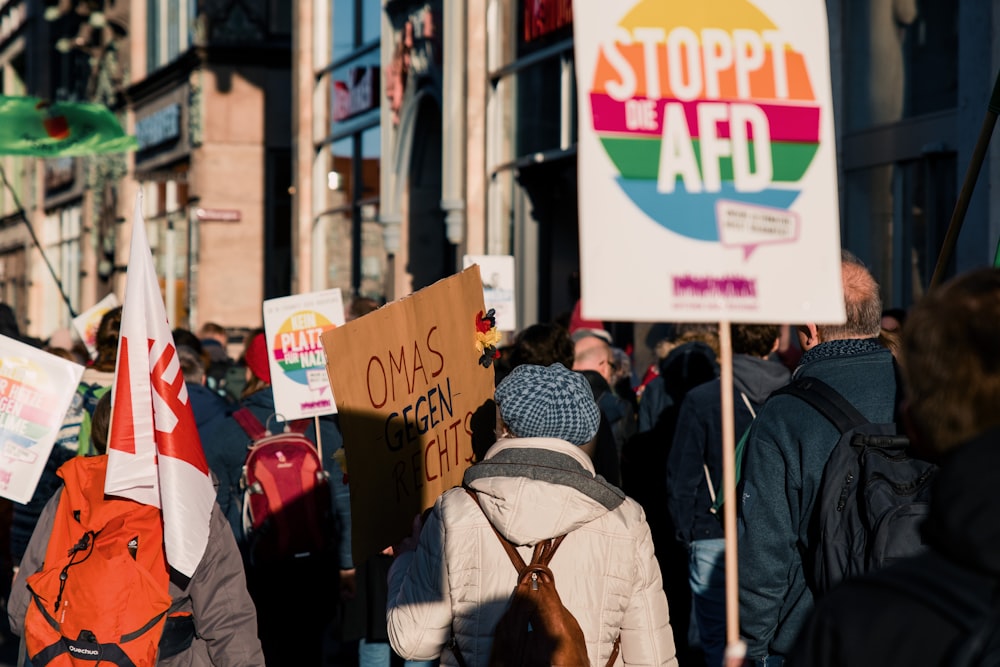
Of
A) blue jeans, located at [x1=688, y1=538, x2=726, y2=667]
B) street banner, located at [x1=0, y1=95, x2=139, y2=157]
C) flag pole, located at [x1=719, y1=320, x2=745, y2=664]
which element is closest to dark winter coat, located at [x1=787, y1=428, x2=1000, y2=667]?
flag pole, located at [x1=719, y1=320, x2=745, y2=664]

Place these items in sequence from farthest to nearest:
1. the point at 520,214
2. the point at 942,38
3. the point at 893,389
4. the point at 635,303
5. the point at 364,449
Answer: the point at 520,214 → the point at 942,38 → the point at 364,449 → the point at 893,389 → the point at 635,303

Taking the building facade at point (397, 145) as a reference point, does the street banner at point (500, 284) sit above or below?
below

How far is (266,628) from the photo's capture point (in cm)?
649

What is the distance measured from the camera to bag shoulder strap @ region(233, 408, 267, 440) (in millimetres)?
6695

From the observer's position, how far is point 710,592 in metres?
6.63

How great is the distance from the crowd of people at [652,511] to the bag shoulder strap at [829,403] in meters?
0.04

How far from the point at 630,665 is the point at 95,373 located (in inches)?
154

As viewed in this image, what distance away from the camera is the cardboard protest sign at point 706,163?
290cm

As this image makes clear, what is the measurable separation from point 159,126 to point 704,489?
2292 centimetres

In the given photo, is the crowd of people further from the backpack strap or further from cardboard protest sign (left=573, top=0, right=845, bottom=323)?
cardboard protest sign (left=573, top=0, right=845, bottom=323)

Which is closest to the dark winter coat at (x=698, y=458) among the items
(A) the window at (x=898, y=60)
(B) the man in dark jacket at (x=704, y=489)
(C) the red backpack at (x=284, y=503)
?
(B) the man in dark jacket at (x=704, y=489)

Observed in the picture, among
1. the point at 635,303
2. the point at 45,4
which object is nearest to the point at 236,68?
the point at 45,4

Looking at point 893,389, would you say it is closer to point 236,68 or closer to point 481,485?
point 481,485

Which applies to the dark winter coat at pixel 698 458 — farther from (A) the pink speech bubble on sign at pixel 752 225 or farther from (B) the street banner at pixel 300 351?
(A) the pink speech bubble on sign at pixel 752 225
